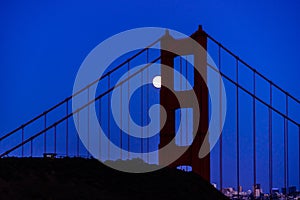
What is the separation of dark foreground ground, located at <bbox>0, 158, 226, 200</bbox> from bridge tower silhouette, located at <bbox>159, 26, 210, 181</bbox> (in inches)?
69.7

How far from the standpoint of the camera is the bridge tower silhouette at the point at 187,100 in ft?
64.9

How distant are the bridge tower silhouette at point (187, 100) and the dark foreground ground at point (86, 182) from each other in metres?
1.77

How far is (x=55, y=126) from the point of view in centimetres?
1931

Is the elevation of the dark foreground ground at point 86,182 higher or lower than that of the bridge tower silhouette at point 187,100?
lower

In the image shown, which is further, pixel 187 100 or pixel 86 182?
pixel 187 100

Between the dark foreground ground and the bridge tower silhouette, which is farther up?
the bridge tower silhouette

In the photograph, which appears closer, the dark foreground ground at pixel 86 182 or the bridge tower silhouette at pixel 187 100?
the dark foreground ground at pixel 86 182

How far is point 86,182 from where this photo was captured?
15023 mm

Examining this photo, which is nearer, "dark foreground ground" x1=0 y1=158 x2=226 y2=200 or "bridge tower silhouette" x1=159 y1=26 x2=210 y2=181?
"dark foreground ground" x1=0 y1=158 x2=226 y2=200

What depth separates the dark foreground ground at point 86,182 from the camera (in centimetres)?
1334

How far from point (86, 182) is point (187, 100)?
6.36 m

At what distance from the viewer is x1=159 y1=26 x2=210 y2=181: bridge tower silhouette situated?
1978 centimetres

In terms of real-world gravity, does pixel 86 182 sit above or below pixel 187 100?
below

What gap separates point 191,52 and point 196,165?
3.61m
